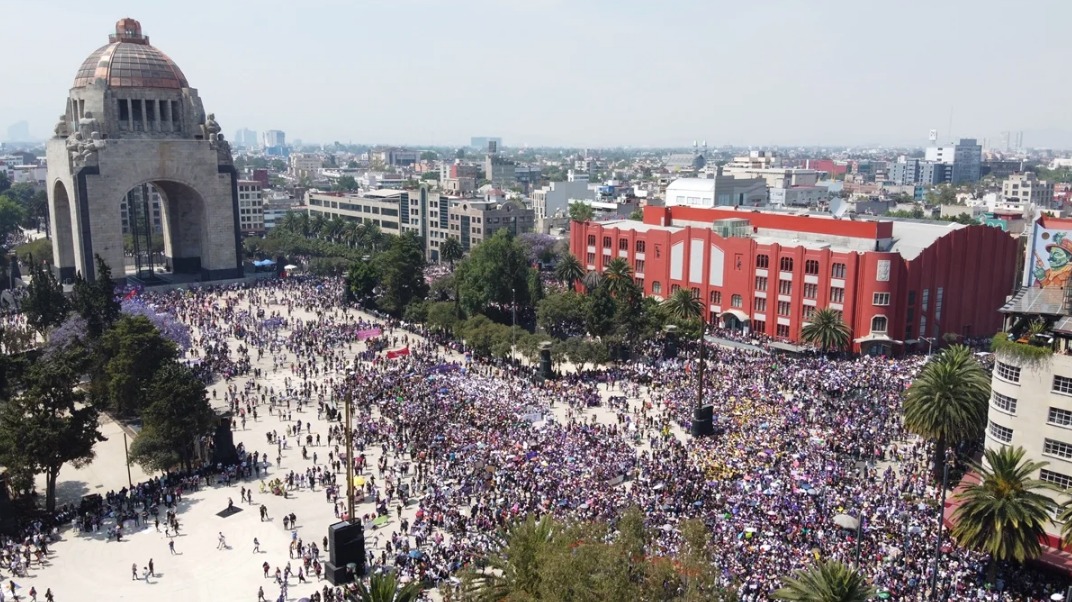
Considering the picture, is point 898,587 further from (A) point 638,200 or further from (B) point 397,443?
(A) point 638,200

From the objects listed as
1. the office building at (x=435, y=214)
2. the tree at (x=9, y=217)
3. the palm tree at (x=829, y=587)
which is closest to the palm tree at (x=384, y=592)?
the palm tree at (x=829, y=587)

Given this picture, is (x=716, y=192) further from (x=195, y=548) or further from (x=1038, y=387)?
(x=195, y=548)

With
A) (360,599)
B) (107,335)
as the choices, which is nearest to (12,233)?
(107,335)

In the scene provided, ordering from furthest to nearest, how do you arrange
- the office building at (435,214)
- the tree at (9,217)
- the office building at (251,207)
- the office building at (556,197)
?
1. the office building at (556,197)
2. the office building at (251,207)
3. the tree at (9,217)
4. the office building at (435,214)

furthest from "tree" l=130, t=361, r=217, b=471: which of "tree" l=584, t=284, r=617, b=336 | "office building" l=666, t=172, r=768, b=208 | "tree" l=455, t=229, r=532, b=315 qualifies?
"office building" l=666, t=172, r=768, b=208

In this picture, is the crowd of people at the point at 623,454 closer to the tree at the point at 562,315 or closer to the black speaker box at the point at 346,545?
the black speaker box at the point at 346,545

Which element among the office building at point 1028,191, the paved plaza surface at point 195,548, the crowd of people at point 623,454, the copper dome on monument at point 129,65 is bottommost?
the paved plaza surface at point 195,548
